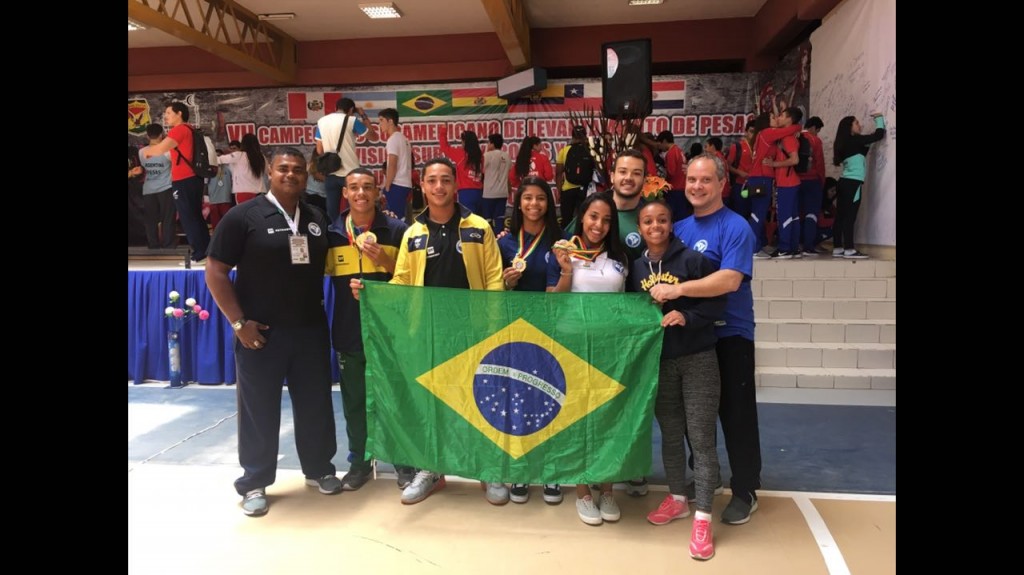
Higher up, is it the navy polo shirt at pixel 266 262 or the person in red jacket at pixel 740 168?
the person in red jacket at pixel 740 168

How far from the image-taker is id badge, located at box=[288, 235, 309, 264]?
3.09m

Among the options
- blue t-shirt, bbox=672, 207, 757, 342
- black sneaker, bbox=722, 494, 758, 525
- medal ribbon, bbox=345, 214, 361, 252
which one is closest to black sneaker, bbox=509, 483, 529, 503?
black sneaker, bbox=722, 494, 758, 525

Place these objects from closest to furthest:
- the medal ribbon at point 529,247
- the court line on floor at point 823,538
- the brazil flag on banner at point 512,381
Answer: the court line on floor at point 823,538 < the brazil flag on banner at point 512,381 < the medal ribbon at point 529,247

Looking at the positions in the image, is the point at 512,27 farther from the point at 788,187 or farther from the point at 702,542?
the point at 702,542

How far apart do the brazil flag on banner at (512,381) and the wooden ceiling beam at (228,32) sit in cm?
714

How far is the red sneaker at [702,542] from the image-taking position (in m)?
2.61

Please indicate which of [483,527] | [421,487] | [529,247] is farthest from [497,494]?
[529,247]

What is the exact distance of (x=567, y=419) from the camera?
290cm

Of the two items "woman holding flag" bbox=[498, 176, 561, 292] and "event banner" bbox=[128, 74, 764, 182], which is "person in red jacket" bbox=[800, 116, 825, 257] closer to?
"event banner" bbox=[128, 74, 764, 182]

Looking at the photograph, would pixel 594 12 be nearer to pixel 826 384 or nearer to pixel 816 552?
pixel 826 384

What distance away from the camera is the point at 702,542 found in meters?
2.64

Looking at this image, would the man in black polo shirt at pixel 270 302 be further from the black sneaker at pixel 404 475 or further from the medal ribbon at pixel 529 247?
the medal ribbon at pixel 529 247

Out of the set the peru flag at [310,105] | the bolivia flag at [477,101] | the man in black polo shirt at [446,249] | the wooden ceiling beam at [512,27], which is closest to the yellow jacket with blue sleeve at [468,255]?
the man in black polo shirt at [446,249]

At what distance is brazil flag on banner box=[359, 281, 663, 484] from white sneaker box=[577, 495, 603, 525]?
0.65 ft
